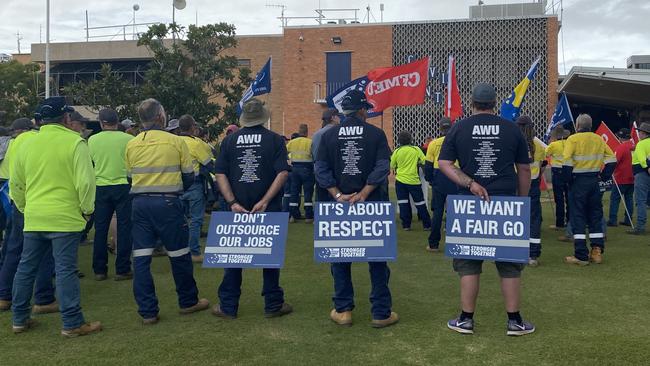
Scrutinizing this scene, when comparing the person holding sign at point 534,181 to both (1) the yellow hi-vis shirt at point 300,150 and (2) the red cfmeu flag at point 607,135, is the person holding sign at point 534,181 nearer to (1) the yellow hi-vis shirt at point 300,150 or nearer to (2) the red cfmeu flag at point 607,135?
(2) the red cfmeu flag at point 607,135

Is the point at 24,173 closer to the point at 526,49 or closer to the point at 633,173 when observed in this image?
the point at 633,173

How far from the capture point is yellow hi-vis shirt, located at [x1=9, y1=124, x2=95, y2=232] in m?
4.82

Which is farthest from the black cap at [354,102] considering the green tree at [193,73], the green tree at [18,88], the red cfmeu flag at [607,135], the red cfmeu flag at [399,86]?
the green tree at [18,88]

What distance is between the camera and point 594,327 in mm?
4902

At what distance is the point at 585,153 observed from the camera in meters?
7.66

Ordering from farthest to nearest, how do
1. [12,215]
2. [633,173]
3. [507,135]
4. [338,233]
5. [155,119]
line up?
[633,173], [12,215], [155,119], [338,233], [507,135]

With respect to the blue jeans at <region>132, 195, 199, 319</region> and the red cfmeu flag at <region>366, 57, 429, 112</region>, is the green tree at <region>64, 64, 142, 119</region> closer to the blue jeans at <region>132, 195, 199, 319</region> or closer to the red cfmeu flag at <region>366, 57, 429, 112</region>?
the red cfmeu flag at <region>366, 57, 429, 112</region>

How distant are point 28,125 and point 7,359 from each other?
3.90m

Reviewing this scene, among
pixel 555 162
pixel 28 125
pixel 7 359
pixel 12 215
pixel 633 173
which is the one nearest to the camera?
pixel 7 359

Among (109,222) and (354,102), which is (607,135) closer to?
(354,102)

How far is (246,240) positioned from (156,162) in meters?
1.10

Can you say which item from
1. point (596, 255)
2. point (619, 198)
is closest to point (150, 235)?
point (596, 255)

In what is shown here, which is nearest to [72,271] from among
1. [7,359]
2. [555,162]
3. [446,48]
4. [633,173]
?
[7,359]

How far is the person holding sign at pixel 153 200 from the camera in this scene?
5.20 m
